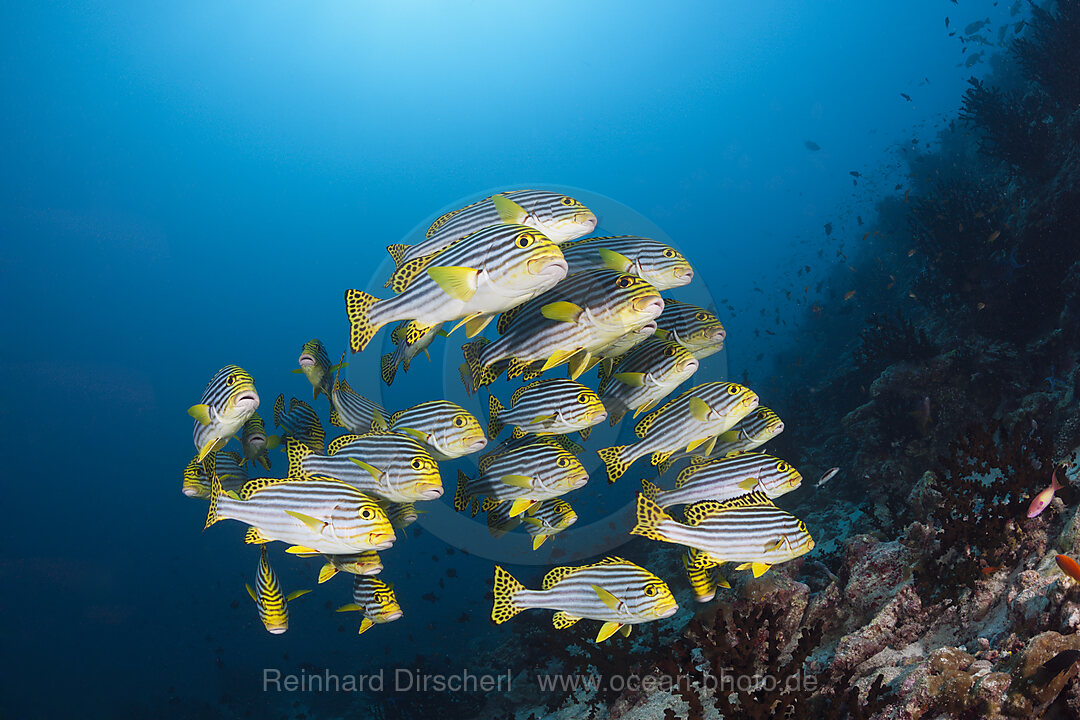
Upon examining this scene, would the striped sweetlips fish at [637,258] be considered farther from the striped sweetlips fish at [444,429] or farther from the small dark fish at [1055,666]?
the small dark fish at [1055,666]

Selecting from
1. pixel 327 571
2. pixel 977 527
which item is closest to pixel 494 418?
pixel 327 571

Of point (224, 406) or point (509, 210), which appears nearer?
point (509, 210)

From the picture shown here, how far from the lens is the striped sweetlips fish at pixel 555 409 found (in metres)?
3.53

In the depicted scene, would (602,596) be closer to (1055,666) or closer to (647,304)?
(647,304)

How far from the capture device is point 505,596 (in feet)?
12.5

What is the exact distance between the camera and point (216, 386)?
3.57 metres

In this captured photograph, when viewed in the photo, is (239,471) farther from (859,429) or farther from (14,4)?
(14,4)

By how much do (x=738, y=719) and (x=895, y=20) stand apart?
344 feet

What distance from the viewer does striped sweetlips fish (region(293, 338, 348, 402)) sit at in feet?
16.1

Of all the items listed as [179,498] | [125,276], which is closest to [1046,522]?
[179,498]

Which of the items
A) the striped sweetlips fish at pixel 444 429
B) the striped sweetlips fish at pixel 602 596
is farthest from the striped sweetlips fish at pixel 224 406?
the striped sweetlips fish at pixel 602 596

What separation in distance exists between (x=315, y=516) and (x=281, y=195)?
290ft

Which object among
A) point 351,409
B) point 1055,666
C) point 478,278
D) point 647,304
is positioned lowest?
point 1055,666

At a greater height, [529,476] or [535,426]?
[535,426]
